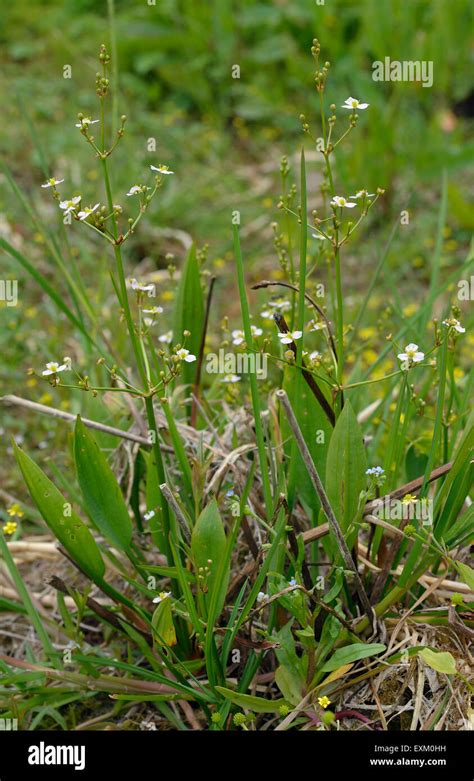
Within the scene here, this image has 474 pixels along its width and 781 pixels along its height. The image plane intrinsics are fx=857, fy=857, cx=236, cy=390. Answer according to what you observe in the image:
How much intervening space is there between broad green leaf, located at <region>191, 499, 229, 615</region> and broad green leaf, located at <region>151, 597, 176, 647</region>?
0.07 metres

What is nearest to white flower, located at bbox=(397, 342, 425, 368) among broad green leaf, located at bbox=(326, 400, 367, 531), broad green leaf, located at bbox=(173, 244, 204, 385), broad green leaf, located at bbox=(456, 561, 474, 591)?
broad green leaf, located at bbox=(326, 400, 367, 531)

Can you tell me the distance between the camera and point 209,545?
1461mm

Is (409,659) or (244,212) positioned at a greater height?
(244,212)

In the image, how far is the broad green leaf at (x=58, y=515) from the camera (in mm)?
1481

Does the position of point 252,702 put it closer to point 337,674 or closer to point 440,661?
point 337,674

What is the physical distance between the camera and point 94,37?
470cm

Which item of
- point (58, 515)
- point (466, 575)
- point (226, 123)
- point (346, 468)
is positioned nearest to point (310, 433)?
point (346, 468)

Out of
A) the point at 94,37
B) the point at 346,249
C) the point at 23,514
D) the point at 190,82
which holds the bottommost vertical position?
the point at 23,514

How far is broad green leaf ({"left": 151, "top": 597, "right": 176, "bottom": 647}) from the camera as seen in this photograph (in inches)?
56.1

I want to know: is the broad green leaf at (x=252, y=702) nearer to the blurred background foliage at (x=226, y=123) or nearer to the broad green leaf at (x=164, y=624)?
the broad green leaf at (x=164, y=624)

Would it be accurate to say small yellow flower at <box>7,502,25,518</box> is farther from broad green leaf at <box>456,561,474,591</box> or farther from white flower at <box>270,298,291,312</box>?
broad green leaf at <box>456,561,474,591</box>
